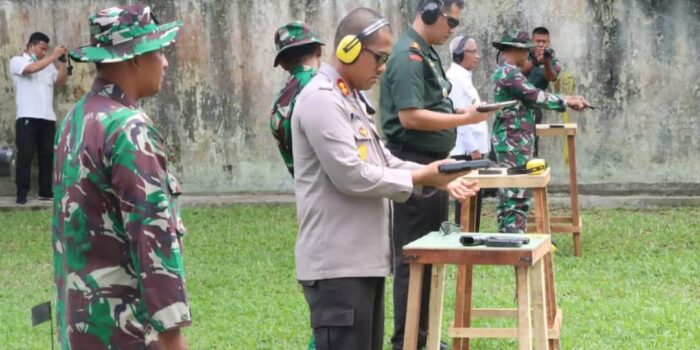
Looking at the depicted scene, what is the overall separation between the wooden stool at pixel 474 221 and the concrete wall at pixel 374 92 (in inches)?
267

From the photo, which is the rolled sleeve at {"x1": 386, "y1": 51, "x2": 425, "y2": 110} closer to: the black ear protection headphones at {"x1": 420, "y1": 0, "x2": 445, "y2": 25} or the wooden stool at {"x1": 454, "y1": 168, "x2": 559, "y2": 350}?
the black ear protection headphones at {"x1": 420, "y1": 0, "x2": 445, "y2": 25}

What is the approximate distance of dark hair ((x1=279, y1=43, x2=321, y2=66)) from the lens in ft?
19.7

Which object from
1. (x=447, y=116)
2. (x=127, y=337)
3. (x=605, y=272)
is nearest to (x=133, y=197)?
(x=127, y=337)

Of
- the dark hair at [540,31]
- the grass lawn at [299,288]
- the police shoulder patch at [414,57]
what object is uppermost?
the dark hair at [540,31]

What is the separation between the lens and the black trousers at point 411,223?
6.03m

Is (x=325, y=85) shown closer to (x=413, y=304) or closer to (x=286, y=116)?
(x=413, y=304)

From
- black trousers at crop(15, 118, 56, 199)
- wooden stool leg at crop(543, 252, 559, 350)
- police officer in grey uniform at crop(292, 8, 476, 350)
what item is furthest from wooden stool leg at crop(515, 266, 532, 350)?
black trousers at crop(15, 118, 56, 199)

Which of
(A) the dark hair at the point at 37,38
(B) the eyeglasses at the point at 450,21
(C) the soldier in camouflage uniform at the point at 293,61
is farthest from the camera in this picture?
(A) the dark hair at the point at 37,38

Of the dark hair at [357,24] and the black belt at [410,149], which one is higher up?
the dark hair at [357,24]

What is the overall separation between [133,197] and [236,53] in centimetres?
1021

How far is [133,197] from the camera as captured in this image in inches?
125

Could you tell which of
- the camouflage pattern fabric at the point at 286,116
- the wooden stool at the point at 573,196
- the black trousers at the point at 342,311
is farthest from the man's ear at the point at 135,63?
the wooden stool at the point at 573,196

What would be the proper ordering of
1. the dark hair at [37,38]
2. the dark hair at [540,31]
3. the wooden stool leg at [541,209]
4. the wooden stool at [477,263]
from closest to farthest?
the wooden stool at [477,263]
the wooden stool leg at [541,209]
the dark hair at [540,31]
the dark hair at [37,38]

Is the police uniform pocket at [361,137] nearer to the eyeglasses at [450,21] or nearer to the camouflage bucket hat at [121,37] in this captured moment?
the camouflage bucket hat at [121,37]
